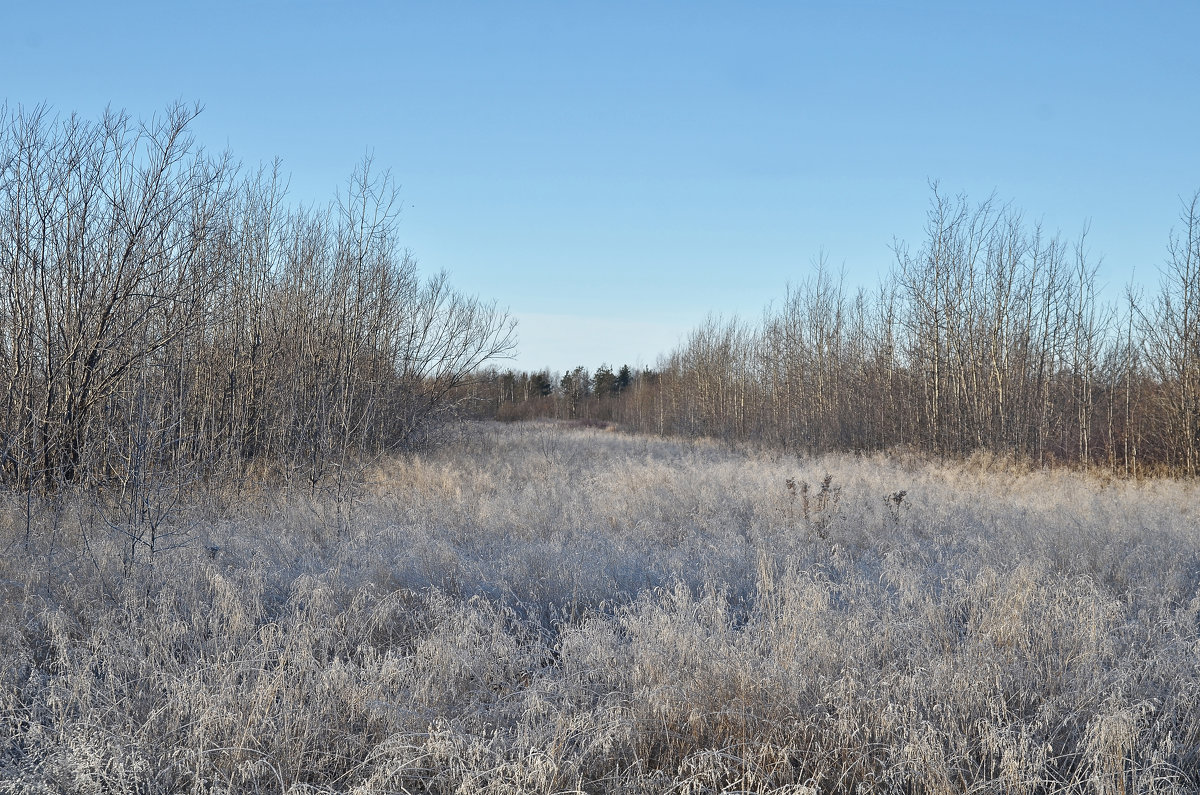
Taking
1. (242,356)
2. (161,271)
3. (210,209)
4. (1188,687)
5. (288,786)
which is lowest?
(288,786)

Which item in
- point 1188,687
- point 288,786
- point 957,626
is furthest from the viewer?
point 957,626

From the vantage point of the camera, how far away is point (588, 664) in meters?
3.09

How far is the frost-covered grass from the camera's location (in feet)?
7.75

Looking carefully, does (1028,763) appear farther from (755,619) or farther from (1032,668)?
(755,619)

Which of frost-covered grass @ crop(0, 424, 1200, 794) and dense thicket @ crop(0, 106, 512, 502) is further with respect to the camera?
dense thicket @ crop(0, 106, 512, 502)

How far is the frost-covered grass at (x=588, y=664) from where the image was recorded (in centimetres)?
236

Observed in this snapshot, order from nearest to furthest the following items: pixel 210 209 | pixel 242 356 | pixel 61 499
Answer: pixel 61 499, pixel 210 209, pixel 242 356

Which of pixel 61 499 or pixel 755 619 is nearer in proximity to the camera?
pixel 755 619

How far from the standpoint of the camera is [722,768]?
7.74 feet

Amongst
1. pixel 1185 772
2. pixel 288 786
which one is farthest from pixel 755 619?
pixel 288 786

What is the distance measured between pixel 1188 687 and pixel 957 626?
102cm

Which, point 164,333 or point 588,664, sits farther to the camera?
point 164,333

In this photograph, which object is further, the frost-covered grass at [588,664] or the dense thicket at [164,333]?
the dense thicket at [164,333]

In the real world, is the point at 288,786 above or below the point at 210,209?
below
